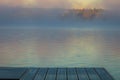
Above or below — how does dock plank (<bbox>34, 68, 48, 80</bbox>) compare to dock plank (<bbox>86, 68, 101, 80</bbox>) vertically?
above

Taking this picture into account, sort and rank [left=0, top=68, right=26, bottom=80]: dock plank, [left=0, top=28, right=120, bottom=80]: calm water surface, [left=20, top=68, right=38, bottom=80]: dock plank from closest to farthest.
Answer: [left=20, top=68, right=38, bottom=80]: dock plank → [left=0, top=68, right=26, bottom=80]: dock plank → [left=0, top=28, right=120, bottom=80]: calm water surface

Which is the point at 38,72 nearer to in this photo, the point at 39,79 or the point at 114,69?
the point at 39,79

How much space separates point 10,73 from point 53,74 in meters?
1.00

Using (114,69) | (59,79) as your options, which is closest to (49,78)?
(59,79)

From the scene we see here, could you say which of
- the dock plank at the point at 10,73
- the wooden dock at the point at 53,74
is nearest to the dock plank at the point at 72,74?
the wooden dock at the point at 53,74

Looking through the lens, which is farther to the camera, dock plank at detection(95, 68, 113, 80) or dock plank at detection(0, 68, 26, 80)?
dock plank at detection(0, 68, 26, 80)

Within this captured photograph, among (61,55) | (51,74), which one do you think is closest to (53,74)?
(51,74)

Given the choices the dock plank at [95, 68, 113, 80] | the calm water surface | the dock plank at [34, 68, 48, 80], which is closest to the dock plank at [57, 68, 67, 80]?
the dock plank at [34, 68, 48, 80]

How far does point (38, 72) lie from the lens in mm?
8711

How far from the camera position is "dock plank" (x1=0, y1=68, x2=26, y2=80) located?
7.97 meters

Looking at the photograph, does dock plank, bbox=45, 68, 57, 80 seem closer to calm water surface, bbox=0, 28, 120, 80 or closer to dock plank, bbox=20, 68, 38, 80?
dock plank, bbox=20, 68, 38, 80

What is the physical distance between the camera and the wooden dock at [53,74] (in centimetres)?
790

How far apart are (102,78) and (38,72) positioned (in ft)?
5.49

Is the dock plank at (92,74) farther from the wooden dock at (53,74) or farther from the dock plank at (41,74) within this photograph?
the dock plank at (41,74)
